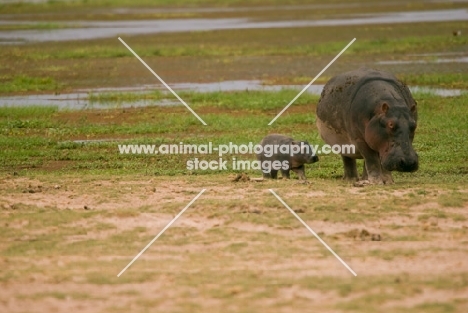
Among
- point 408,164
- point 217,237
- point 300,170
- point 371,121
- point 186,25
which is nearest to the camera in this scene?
point 217,237

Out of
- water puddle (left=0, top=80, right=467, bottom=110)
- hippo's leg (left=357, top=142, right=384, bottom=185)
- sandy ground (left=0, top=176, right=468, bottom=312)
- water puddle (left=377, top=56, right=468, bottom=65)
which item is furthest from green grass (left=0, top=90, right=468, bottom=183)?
water puddle (left=377, top=56, right=468, bottom=65)

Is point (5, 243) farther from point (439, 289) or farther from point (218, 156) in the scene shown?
point (218, 156)

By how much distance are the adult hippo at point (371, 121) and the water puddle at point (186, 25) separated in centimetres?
2529

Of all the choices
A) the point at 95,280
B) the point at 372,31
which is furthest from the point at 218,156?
the point at 372,31

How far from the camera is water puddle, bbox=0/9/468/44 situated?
38938 millimetres

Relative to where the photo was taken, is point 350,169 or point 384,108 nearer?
point 384,108

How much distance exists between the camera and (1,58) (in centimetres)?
3203

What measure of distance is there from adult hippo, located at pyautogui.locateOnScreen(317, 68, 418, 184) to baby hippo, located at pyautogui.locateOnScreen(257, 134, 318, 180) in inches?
14.5

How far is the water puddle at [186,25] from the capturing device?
38.9 meters

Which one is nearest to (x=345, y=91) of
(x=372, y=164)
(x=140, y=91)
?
(x=372, y=164)

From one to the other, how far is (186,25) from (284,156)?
94.1 ft

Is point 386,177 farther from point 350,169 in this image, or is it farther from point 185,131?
point 185,131

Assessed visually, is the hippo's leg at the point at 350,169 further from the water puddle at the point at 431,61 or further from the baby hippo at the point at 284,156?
the water puddle at the point at 431,61

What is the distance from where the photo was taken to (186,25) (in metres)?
42.3
